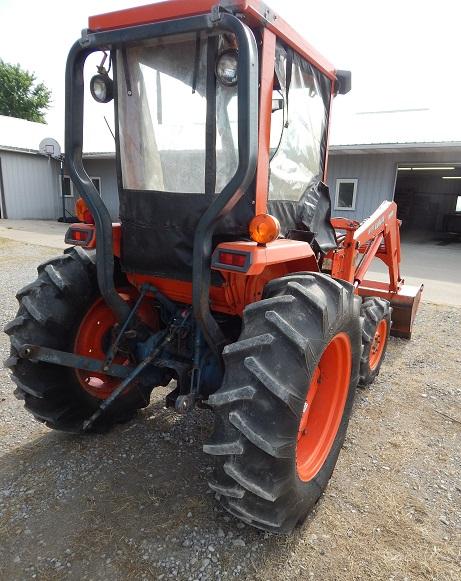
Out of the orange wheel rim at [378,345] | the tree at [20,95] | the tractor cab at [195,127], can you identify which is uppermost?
the tree at [20,95]

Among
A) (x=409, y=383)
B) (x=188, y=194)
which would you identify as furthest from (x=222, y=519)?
(x=409, y=383)

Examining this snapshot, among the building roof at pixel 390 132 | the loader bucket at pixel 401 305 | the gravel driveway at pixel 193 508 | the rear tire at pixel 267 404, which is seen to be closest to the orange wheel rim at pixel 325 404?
the gravel driveway at pixel 193 508

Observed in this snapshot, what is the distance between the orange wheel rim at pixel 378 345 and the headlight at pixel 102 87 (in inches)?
116

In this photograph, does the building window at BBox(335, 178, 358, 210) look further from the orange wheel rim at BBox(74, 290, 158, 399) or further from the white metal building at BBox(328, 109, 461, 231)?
the orange wheel rim at BBox(74, 290, 158, 399)

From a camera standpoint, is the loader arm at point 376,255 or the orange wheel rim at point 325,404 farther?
the loader arm at point 376,255

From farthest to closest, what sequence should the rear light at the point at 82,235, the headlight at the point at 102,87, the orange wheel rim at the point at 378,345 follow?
the orange wheel rim at the point at 378,345 → the rear light at the point at 82,235 → the headlight at the point at 102,87

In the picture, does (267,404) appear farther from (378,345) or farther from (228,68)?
(378,345)

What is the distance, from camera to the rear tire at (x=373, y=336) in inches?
141

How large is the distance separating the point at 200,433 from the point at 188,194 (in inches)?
68.7

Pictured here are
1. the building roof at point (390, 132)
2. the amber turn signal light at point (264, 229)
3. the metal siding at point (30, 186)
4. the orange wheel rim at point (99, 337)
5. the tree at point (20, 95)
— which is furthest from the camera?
the tree at point (20, 95)

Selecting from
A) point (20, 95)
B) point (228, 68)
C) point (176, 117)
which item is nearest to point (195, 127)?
point (176, 117)

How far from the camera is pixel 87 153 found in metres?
16.5

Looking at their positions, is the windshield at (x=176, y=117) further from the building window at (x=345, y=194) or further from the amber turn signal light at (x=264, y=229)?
the building window at (x=345, y=194)

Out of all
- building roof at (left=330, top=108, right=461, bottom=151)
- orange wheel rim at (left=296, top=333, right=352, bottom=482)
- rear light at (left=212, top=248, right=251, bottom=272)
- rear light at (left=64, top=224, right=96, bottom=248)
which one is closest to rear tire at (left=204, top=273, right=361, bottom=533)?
rear light at (left=212, top=248, right=251, bottom=272)
